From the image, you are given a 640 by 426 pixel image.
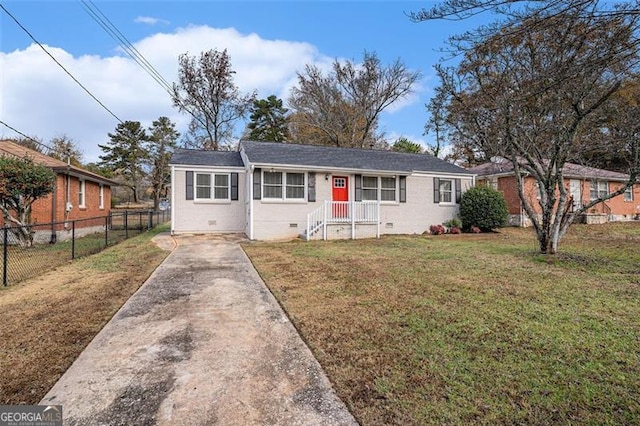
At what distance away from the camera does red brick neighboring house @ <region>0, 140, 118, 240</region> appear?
12070 millimetres

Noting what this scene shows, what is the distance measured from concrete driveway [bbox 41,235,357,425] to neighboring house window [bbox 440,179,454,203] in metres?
12.7

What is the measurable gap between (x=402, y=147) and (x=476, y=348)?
31.9 meters

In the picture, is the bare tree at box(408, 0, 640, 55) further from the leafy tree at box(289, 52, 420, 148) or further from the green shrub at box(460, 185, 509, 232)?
the leafy tree at box(289, 52, 420, 148)

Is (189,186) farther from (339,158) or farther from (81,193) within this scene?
(339,158)

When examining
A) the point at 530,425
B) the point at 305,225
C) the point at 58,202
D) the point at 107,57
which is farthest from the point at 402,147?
the point at 530,425

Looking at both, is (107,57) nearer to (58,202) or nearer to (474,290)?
(58,202)

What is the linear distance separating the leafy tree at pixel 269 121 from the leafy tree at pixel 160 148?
9.69 meters

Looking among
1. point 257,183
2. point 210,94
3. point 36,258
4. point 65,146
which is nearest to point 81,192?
point 36,258

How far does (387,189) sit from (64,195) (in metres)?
13.1

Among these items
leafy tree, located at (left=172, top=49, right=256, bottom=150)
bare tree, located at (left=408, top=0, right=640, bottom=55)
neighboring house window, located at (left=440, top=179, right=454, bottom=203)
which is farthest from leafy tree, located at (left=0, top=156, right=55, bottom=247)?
leafy tree, located at (left=172, top=49, right=256, bottom=150)

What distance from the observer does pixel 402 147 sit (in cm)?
3316

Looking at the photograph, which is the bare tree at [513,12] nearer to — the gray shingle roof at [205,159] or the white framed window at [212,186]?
the white framed window at [212,186]

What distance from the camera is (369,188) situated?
14000 millimetres

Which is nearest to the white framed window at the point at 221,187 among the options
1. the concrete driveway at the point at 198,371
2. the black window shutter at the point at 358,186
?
the black window shutter at the point at 358,186
